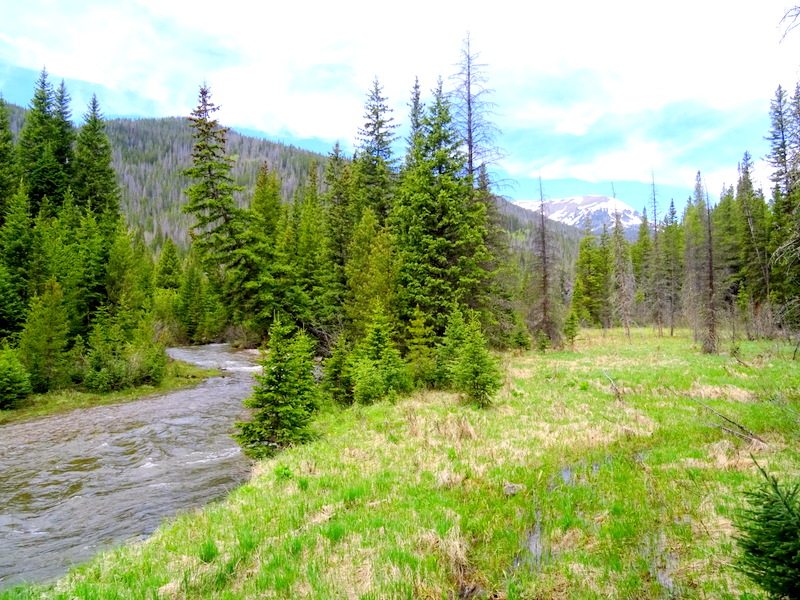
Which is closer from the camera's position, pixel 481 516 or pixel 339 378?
pixel 481 516

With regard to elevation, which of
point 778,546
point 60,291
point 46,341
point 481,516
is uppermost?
point 60,291

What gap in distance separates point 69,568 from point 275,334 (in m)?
6.68

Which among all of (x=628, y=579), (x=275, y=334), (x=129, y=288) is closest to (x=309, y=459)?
(x=275, y=334)

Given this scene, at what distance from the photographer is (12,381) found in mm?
19531

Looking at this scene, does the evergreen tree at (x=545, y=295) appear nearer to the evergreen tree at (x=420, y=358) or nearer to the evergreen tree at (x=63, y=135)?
the evergreen tree at (x=420, y=358)

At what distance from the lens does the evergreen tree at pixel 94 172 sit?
36.5m

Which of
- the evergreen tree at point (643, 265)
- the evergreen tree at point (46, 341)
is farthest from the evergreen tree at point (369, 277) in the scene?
the evergreen tree at point (643, 265)

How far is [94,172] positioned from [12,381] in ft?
80.1

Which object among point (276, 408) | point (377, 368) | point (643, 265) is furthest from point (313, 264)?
point (643, 265)

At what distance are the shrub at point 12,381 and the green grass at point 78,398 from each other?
1.31 feet

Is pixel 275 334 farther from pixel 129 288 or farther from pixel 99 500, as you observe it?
pixel 129 288

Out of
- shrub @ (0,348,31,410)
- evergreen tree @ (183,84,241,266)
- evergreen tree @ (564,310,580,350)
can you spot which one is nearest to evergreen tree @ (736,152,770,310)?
evergreen tree @ (564,310,580,350)

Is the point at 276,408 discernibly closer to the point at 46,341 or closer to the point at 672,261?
the point at 46,341

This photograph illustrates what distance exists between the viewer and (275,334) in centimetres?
1240
